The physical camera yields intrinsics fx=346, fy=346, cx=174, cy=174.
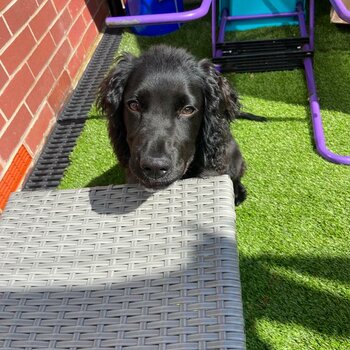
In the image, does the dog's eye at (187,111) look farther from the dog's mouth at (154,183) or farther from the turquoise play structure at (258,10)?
the turquoise play structure at (258,10)

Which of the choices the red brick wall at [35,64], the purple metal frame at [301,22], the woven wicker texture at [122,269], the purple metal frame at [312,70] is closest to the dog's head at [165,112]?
the woven wicker texture at [122,269]

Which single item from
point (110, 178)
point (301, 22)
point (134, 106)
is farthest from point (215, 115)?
point (301, 22)

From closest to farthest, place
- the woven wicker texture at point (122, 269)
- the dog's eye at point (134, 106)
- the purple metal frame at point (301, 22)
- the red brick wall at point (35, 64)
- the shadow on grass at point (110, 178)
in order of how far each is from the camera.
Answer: the woven wicker texture at point (122, 269)
the dog's eye at point (134, 106)
the purple metal frame at point (301, 22)
the red brick wall at point (35, 64)
the shadow on grass at point (110, 178)

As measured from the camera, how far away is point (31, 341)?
47.3 inches

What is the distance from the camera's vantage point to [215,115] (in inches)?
79.3

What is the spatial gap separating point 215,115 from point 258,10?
2.59 meters

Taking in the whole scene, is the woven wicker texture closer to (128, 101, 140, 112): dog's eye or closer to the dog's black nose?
the dog's black nose

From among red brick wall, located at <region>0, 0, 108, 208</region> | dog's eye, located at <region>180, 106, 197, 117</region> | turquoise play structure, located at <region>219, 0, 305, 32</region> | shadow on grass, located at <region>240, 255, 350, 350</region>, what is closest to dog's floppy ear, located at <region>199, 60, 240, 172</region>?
dog's eye, located at <region>180, 106, 197, 117</region>

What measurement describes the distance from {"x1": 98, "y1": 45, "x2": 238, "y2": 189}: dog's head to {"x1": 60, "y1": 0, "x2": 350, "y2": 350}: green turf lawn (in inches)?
26.1

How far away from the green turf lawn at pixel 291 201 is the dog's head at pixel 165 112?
662 mm

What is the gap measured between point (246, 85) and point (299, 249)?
1.87 meters

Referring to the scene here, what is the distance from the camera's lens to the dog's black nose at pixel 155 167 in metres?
1.59

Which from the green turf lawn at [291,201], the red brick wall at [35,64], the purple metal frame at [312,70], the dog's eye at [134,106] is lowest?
the green turf lawn at [291,201]

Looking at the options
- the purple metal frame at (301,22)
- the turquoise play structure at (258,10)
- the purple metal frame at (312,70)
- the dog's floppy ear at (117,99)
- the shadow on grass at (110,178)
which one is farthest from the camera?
the turquoise play structure at (258,10)
